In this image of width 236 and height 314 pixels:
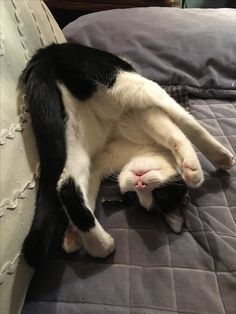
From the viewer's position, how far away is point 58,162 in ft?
2.59

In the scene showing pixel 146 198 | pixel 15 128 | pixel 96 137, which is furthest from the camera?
pixel 96 137

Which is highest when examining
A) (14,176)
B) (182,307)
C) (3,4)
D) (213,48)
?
(3,4)

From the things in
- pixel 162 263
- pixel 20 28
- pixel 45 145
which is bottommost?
pixel 162 263

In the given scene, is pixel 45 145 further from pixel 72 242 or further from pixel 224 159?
pixel 224 159

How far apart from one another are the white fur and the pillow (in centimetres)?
36

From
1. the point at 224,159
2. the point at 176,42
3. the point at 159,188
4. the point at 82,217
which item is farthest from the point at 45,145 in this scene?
the point at 176,42

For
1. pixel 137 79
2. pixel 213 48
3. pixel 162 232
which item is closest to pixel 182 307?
pixel 162 232

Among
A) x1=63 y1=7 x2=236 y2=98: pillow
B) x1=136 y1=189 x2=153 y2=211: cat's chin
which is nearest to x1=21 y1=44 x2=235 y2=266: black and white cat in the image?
x1=136 y1=189 x2=153 y2=211: cat's chin

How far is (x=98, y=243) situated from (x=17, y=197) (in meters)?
0.20

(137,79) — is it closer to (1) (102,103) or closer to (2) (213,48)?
(1) (102,103)

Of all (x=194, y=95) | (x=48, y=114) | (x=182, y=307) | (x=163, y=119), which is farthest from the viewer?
(x=194, y=95)

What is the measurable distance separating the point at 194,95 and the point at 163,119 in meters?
0.40

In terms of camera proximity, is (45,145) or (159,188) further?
(159,188)

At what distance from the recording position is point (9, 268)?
67 cm
